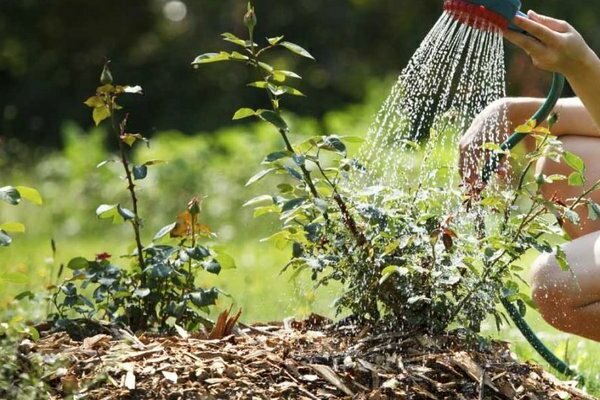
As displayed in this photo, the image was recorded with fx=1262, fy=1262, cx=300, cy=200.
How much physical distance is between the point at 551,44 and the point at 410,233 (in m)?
0.57

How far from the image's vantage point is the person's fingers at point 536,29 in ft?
9.75

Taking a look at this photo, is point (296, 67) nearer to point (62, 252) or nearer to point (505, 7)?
point (62, 252)

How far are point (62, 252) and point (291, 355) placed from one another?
371 cm

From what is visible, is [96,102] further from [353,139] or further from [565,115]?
[565,115]

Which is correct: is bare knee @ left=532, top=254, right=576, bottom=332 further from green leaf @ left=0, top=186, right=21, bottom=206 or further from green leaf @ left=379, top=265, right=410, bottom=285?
green leaf @ left=0, top=186, right=21, bottom=206

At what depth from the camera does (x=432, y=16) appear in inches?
446

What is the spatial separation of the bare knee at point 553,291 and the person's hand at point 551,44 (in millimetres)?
561

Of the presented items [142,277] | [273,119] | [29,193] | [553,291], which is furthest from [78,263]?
[553,291]

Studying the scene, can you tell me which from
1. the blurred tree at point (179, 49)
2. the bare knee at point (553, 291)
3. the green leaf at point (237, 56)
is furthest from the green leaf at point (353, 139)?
the blurred tree at point (179, 49)

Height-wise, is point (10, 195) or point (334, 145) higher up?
point (10, 195)

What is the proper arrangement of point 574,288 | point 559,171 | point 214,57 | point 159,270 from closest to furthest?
point 214,57, point 159,270, point 574,288, point 559,171

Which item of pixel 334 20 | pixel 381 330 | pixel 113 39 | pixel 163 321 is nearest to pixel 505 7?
pixel 381 330

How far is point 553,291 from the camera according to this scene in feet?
11.1

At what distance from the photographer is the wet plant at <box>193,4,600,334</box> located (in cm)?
288
